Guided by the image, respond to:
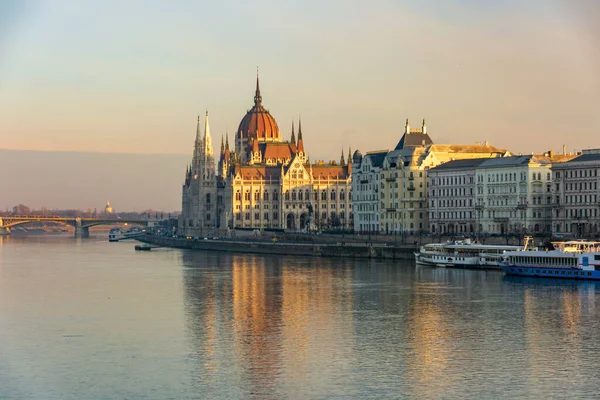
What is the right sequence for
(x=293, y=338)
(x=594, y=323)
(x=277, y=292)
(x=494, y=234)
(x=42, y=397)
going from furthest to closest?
(x=494, y=234) < (x=277, y=292) < (x=594, y=323) < (x=293, y=338) < (x=42, y=397)

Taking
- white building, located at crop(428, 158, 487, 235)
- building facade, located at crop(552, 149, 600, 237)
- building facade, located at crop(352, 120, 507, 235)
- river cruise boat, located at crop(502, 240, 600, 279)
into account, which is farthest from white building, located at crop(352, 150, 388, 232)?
river cruise boat, located at crop(502, 240, 600, 279)

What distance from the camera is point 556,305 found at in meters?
70.0

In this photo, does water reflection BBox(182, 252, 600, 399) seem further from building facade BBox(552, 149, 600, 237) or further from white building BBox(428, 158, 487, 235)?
white building BBox(428, 158, 487, 235)

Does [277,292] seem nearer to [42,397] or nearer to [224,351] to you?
[224,351]

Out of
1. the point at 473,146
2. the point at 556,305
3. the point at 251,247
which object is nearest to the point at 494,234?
the point at 473,146

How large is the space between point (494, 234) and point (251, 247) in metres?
43.7

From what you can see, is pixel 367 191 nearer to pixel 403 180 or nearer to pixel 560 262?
pixel 403 180

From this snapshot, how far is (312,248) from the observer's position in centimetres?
14088

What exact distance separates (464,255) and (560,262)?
51.2 feet

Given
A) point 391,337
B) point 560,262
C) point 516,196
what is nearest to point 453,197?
point 516,196

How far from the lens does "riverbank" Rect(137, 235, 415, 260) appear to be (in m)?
121

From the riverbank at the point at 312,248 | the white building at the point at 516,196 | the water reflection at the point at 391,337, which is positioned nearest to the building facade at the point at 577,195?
the white building at the point at 516,196

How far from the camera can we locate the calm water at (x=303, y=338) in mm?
45594

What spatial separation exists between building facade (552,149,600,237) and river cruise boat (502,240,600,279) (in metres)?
24.7
